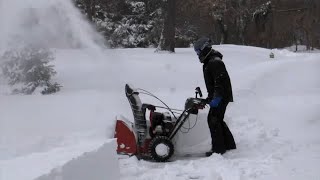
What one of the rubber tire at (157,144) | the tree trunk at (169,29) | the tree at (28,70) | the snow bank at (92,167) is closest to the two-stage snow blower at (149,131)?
the rubber tire at (157,144)

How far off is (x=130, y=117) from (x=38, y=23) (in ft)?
11.7

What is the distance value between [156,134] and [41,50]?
7214 mm

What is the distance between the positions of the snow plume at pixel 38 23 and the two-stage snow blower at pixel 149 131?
389 cm

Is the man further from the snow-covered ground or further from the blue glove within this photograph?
the snow-covered ground

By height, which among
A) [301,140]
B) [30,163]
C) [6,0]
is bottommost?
[301,140]

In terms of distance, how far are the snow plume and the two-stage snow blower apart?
12.8 feet

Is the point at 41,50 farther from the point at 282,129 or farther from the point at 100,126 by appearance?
the point at 282,129

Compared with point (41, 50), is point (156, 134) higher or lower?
lower

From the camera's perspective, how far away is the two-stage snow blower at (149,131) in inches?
280

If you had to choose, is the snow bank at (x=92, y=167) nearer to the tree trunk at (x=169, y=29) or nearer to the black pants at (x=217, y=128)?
the black pants at (x=217, y=128)

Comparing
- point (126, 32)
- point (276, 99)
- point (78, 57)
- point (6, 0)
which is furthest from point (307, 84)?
point (126, 32)

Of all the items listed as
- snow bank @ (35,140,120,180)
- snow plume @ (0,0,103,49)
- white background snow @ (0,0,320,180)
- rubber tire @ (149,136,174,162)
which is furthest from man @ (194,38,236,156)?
→ snow plume @ (0,0,103,49)

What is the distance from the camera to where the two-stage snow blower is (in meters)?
7.11

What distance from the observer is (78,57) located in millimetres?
19500
